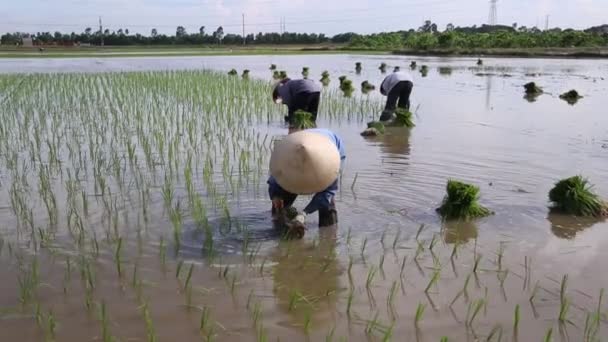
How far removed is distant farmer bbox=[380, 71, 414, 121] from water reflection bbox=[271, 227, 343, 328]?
17.1 ft

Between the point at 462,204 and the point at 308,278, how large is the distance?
152cm

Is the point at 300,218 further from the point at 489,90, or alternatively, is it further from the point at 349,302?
the point at 489,90

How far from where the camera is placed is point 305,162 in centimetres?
317

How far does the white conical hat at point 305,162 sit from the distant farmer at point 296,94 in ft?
12.1

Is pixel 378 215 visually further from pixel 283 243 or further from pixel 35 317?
pixel 35 317

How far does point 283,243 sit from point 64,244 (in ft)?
4.42

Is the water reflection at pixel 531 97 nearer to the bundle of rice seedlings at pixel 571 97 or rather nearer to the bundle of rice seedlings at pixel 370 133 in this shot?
the bundle of rice seedlings at pixel 571 97

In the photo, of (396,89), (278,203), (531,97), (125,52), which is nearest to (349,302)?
(278,203)

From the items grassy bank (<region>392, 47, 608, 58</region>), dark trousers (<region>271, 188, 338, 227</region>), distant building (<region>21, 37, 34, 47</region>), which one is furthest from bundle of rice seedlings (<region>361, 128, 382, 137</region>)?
distant building (<region>21, 37, 34, 47</region>)

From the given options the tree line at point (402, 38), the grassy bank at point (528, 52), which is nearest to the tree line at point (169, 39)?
the tree line at point (402, 38)

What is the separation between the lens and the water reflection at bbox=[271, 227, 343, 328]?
2.77 meters

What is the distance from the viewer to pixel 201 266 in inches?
129

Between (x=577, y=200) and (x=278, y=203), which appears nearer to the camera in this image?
(x=278, y=203)

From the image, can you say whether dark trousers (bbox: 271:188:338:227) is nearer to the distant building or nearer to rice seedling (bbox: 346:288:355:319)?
rice seedling (bbox: 346:288:355:319)
